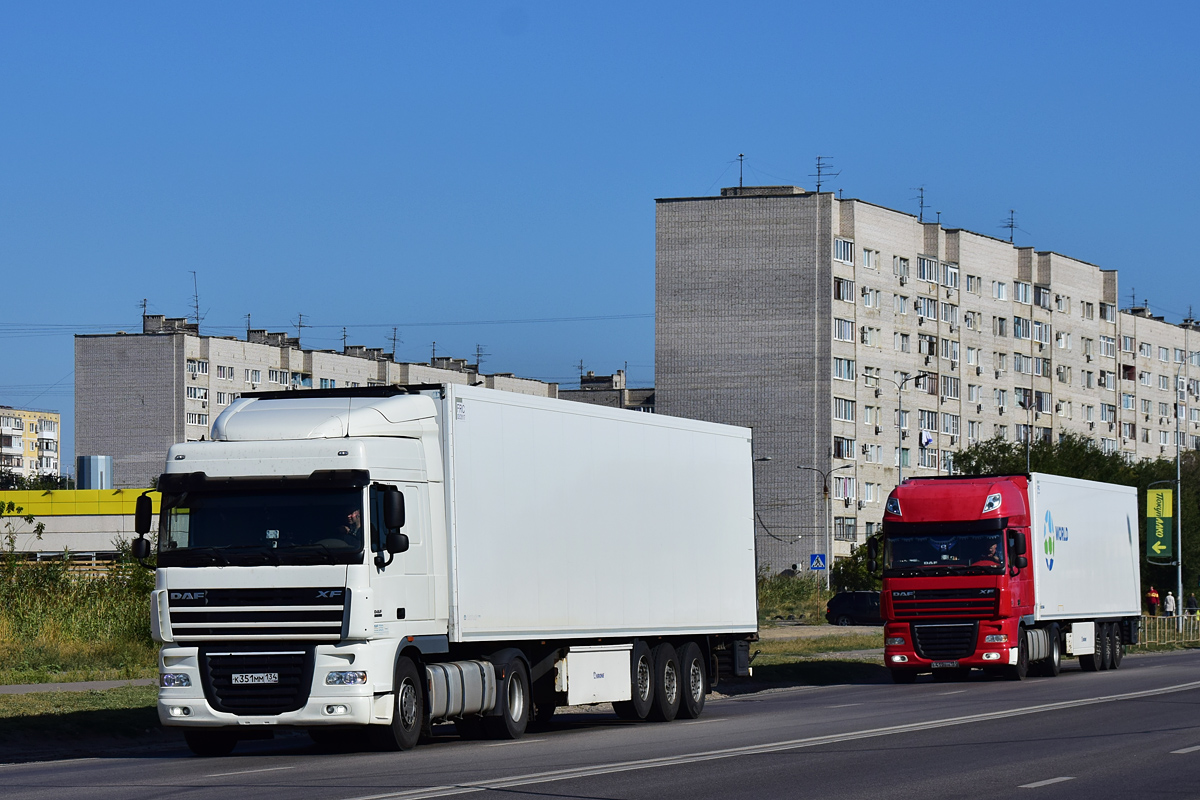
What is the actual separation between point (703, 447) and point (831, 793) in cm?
1016

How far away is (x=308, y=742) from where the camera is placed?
2052cm

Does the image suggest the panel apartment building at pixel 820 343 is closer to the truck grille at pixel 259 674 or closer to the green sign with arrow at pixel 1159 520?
the green sign with arrow at pixel 1159 520

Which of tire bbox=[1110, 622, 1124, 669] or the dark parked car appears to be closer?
tire bbox=[1110, 622, 1124, 669]

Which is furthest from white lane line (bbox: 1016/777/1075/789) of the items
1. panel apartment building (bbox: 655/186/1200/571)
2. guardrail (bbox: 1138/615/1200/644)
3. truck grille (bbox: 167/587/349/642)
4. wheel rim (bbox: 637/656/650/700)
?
panel apartment building (bbox: 655/186/1200/571)

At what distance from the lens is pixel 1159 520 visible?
2763 inches

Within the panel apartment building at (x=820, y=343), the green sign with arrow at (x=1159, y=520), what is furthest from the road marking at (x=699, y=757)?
the panel apartment building at (x=820, y=343)

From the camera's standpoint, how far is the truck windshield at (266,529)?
16781mm

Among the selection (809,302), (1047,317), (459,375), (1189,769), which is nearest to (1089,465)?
(809,302)

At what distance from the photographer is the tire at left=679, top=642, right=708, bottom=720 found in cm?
2247

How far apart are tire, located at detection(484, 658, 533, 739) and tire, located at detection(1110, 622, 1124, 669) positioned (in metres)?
22.7

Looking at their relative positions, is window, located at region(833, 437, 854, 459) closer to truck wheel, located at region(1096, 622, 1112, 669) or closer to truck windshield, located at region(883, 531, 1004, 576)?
truck wheel, located at region(1096, 622, 1112, 669)

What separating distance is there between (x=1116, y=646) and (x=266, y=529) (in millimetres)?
26818

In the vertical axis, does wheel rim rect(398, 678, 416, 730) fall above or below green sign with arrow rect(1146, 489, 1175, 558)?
below

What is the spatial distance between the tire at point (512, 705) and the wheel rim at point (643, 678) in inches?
82.2
